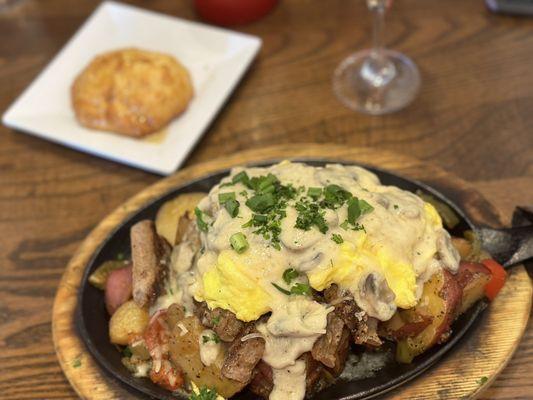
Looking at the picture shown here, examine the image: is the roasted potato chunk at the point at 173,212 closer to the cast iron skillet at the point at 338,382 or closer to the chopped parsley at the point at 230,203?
the cast iron skillet at the point at 338,382

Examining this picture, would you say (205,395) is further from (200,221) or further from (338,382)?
(200,221)

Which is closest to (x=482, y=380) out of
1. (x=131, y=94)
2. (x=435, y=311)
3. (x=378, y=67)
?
(x=435, y=311)

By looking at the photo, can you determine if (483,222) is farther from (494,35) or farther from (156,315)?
(494,35)

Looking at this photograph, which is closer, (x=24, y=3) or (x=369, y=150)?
(x=369, y=150)

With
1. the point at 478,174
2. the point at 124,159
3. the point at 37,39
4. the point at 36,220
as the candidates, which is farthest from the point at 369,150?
the point at 37,39

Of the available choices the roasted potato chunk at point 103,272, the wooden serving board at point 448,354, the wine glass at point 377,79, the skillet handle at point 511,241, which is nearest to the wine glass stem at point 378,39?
the wine glass at point 377,79

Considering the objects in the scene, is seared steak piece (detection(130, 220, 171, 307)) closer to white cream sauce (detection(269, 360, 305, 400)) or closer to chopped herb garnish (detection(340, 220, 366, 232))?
white cream sauce (detection(269, 360, 305, 400))

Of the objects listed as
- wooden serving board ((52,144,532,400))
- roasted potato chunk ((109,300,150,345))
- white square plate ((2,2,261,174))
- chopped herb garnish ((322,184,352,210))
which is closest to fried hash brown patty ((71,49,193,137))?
white square plate ((2,2,261,174))
